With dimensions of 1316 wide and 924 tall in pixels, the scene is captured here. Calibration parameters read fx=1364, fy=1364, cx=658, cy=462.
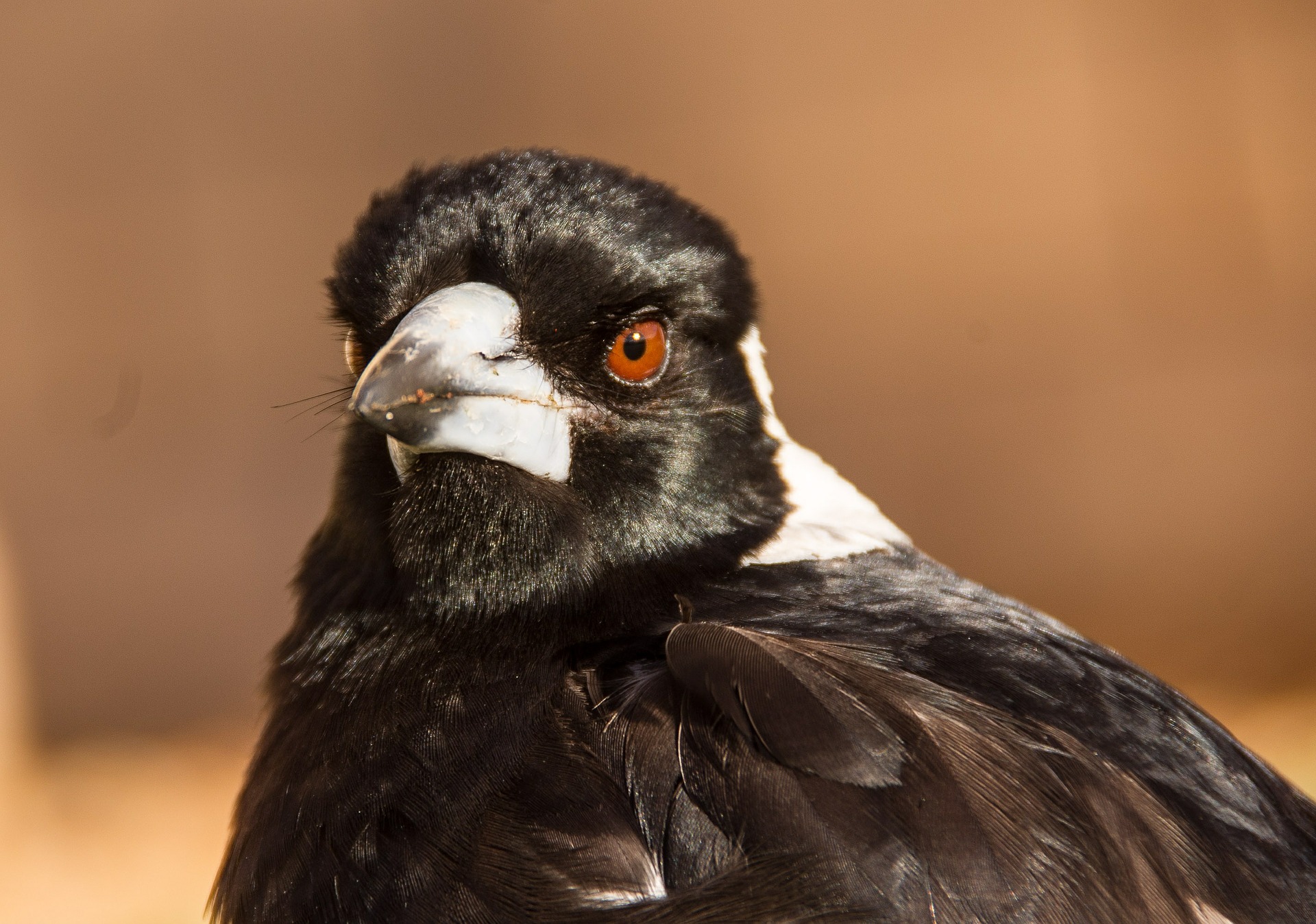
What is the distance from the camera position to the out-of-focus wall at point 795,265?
5352 millimetres

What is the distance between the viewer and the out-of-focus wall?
535 centimetres

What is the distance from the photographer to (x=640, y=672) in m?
1.46

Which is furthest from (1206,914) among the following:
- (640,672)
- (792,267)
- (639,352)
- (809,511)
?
(792,267)

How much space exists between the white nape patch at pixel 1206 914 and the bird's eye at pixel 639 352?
3.07 feet

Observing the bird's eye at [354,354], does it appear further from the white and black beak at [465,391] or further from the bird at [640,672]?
the white and black beak at [465,391]

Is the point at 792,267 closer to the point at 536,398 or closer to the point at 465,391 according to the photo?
the point at 536,398

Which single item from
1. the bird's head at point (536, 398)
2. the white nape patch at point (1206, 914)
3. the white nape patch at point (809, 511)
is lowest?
the white nape patch at point (1206, 914)

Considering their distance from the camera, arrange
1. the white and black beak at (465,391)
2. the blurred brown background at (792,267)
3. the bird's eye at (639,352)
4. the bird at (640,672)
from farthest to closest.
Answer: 1. the blurred brown background at (792,267)
2. the bird's eye at (639,352)
3. the white and black beak at (465,391)
4. the bird at (640,672)

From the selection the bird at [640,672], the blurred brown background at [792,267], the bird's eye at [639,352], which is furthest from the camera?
the blurred brown background at [792,267]

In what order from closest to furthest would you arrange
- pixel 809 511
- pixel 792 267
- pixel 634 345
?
pixel 634 345, pixel 809 511, pixel 792 267

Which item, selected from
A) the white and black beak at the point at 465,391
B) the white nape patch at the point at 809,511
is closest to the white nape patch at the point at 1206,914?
the white nape patch at the point at 809,511

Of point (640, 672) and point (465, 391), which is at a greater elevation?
point (465, 391)

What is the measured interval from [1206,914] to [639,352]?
3.18 feet

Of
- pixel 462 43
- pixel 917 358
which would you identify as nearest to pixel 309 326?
pixel 462 43
